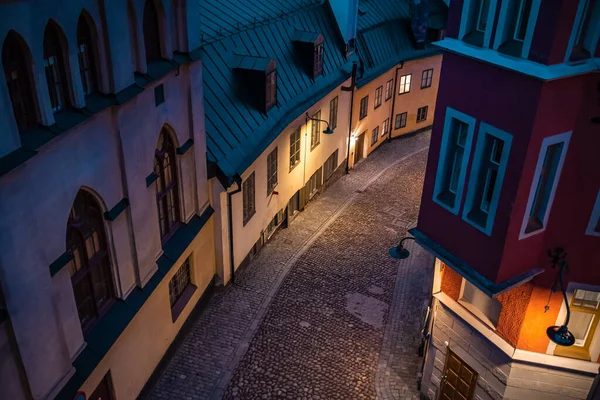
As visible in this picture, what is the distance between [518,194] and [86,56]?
10.3 metres

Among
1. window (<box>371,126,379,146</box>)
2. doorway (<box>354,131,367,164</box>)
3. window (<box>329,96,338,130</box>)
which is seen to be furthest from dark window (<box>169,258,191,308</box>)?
window (<box>371,126,379,146</box>)

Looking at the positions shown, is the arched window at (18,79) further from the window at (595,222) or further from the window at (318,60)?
the window at (318,60)

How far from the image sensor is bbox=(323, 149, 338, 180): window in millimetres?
32719

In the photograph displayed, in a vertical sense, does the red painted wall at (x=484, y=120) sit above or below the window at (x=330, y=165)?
above

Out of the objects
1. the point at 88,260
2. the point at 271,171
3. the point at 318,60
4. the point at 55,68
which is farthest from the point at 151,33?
the point at 318,60

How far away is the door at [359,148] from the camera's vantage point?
36.5 m

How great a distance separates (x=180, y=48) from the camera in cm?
1727

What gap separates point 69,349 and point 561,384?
13.0 meters

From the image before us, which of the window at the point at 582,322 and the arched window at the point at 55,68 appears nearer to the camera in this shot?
the arched window at the point at 55,68

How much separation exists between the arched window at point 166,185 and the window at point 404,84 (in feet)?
80.7

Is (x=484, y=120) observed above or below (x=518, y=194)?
above

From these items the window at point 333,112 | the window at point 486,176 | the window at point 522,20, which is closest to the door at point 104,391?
the window at point 486,176

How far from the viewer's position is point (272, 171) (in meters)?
25.9

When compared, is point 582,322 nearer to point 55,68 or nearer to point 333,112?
point 55,68
